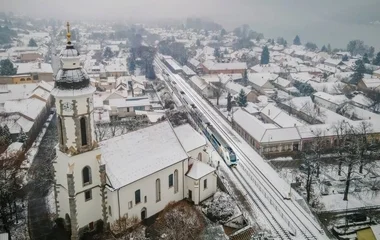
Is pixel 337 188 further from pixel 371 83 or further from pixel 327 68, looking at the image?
pixel 327 68

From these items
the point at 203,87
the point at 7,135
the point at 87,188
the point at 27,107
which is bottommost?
the point at 7,135

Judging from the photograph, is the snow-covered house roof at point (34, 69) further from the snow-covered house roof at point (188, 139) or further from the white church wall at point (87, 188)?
the white church wall at point (87, 188)

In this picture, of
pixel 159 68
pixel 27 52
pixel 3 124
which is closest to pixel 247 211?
pixel 3 124

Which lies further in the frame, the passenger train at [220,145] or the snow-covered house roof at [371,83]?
the snow-covered house roof at [371,83]

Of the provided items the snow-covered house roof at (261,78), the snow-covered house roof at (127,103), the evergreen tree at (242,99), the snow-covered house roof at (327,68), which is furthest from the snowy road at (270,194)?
the snow-covered house roof at (327,68)

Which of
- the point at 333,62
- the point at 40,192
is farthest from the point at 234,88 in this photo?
the point at 40,192

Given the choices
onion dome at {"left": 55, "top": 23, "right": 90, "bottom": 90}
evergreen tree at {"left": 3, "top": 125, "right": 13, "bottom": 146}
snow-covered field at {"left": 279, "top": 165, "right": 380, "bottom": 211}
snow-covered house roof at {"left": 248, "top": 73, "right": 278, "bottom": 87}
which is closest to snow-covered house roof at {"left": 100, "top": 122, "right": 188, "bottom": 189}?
onion dome at {"left": 55, "top": 23, "right": 90, "bottom": 90}
